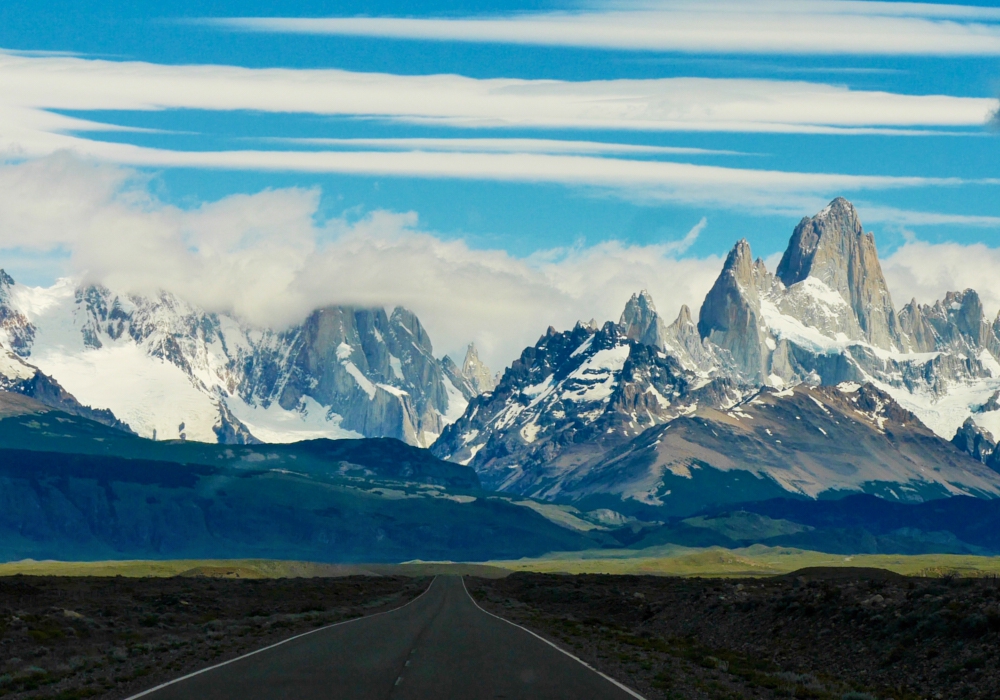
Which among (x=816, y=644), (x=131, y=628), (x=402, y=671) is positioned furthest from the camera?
(x=131, y=628)

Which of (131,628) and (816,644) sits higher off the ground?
(131,628)

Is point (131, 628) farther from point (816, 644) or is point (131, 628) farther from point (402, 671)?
point (816, 644)

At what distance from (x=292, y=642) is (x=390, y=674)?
18.5 m

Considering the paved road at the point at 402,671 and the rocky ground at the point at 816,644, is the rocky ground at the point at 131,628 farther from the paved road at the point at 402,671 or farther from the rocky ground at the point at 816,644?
the rocky ground at the point at 816,644

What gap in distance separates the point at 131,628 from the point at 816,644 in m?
43.5

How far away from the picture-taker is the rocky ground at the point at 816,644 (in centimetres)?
4631

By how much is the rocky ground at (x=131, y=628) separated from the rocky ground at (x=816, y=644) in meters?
18.4

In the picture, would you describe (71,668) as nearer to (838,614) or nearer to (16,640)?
(16,640)

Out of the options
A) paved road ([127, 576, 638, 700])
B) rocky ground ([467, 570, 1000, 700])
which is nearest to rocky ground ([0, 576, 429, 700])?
paved road ([127, 576, 638, 700])

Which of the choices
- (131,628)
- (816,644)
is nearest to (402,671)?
(816,644)

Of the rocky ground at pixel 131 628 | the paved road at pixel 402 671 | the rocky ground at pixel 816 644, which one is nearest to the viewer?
the paved road at pixel 402 671

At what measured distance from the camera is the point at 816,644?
194 feet

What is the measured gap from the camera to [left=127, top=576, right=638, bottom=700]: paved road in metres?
43.8

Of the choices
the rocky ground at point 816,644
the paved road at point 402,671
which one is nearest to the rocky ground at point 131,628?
the paved road at point 402,671
